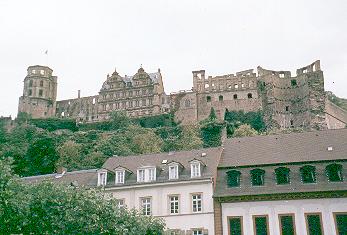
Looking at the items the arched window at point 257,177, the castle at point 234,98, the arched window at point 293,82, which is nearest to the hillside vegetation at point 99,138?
the castle at point 234,98

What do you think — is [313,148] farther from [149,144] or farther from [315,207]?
[149,144]

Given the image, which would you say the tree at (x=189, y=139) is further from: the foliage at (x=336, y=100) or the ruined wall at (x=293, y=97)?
the foliage at (x=336, y=100)

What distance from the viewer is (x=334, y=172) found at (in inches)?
1607

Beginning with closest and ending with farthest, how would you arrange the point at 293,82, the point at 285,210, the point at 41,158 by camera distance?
the point at 285,210
the point at 41,158
the point at 293,82

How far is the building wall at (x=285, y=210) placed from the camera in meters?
38.9

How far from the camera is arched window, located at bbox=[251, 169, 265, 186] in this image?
139 ft

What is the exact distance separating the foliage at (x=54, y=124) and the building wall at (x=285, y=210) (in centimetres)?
8869

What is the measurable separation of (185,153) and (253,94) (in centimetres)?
7123

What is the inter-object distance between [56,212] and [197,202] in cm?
1517

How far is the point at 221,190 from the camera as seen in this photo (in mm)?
42562

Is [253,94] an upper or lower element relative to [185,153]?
upper

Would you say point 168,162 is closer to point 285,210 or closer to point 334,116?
point 285,210

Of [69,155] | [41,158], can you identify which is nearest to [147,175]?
[69,155]

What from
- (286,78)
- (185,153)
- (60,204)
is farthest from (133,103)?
(60,204)
